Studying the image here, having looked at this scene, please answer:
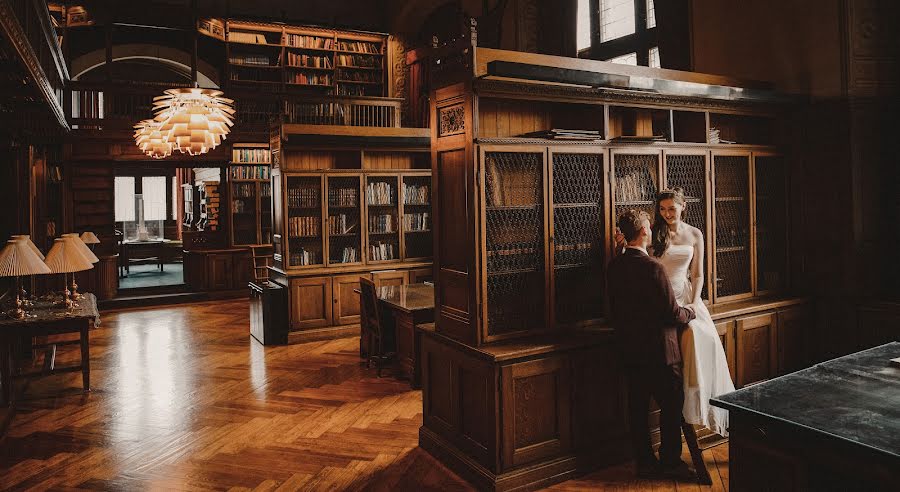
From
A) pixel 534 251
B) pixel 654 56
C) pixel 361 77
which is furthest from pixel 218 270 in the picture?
pixel 534 251

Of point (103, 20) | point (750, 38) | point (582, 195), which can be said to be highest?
point (103, 20)

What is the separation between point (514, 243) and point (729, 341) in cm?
216

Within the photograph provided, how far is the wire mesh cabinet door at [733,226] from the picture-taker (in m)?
5.48

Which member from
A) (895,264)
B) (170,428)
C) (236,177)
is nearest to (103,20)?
(236,177)

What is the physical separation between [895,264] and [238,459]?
568cm

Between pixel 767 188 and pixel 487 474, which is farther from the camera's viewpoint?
pixel 767 188

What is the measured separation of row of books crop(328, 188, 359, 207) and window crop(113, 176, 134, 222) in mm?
14267

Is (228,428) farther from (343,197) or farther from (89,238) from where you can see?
(89,238)

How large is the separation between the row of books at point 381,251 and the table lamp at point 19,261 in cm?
414

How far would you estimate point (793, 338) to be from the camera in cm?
563

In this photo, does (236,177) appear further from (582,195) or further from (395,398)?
(582,195)

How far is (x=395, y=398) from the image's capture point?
5777 mm

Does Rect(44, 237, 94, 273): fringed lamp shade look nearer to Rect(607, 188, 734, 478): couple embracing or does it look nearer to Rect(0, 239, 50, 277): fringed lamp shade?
Rect(0, 239, 50, 277): fringed lamp shade

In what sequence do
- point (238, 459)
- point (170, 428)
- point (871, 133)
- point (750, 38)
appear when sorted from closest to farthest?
point (238, 459)
point (170, 428)
point (871, 133)
point (750, 38)
